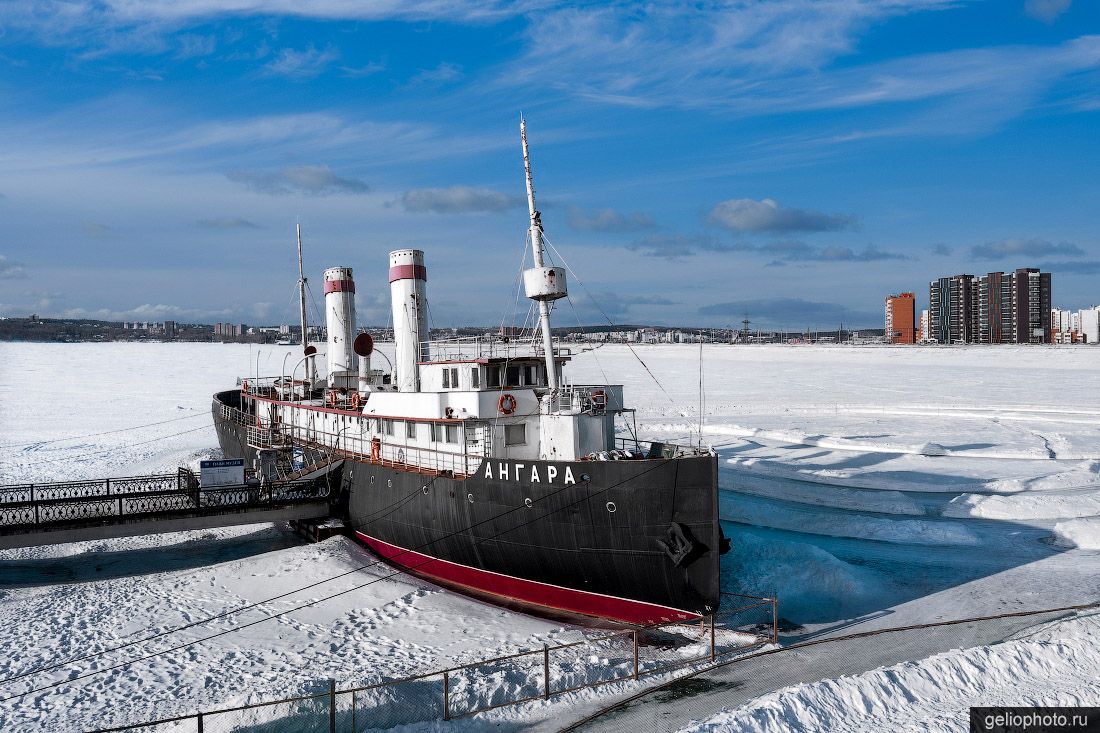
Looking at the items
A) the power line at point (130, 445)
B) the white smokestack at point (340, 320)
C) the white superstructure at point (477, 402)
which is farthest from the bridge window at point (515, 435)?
the power line at point (130, 445)

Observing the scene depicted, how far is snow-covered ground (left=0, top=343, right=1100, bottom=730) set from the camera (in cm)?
1480

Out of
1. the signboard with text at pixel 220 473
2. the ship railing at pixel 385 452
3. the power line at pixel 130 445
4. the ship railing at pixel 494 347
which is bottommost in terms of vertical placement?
the power line at pixel 130 445

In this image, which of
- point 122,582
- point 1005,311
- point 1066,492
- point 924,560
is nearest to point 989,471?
point 1066,492

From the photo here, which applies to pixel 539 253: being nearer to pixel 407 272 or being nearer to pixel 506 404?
pixel 506 404

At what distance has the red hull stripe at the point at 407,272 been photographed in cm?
2591

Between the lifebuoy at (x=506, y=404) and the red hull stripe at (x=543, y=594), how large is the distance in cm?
439

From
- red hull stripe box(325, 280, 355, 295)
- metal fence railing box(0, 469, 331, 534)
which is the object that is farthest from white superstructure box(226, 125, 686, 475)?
red hull stripe box(325, 280, 355, 295)

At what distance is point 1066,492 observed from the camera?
26.7 m

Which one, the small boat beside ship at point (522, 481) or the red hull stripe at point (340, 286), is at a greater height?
the red hull stripe at point (340, 286)

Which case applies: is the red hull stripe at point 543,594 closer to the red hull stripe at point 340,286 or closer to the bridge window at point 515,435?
the bridge window at point 515,435

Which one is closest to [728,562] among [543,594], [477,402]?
[543,594]

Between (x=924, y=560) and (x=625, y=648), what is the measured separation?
10.7 m

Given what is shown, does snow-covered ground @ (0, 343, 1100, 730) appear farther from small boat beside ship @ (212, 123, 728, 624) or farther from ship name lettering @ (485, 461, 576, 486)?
ship name lettering @ (485, 461, 576, 486)

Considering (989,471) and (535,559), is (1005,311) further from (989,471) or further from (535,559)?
(535,559)
